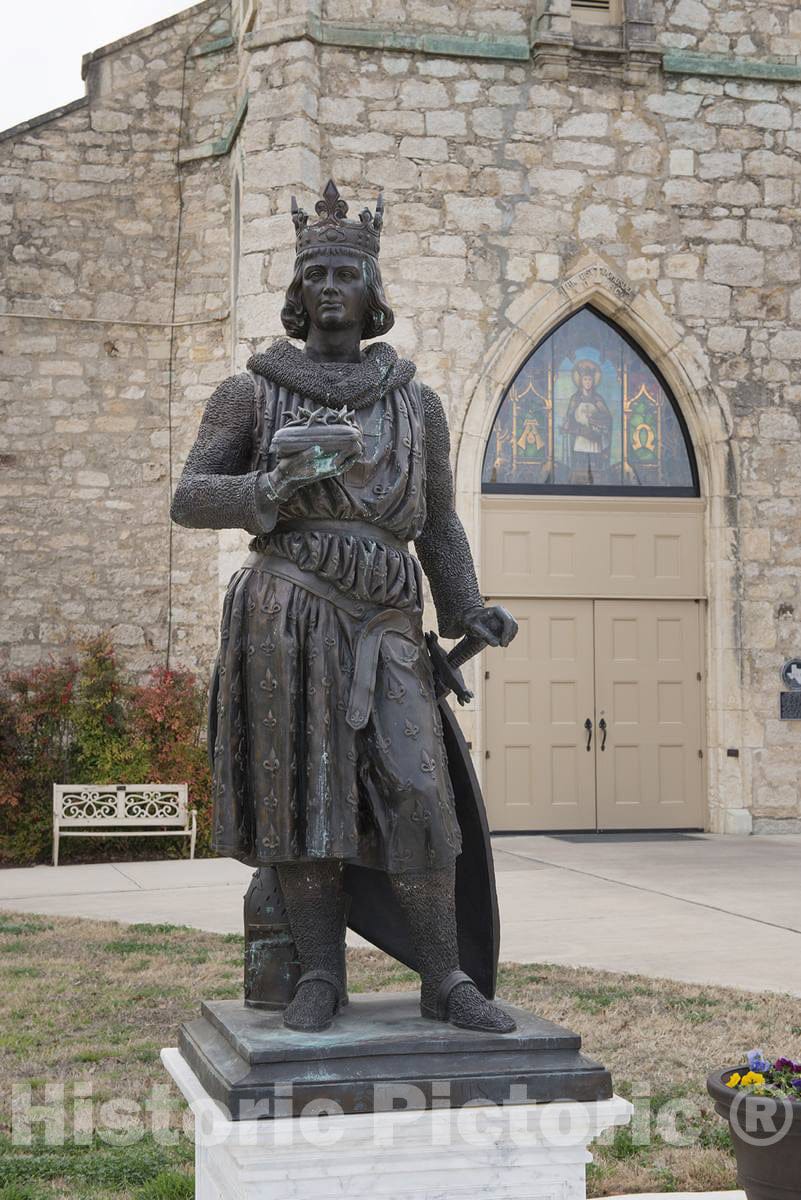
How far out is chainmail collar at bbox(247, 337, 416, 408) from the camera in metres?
3.18

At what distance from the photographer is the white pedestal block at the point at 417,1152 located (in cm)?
265

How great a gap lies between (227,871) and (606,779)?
3893 millimetres

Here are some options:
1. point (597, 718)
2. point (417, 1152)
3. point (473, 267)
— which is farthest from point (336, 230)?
point (597, 718)

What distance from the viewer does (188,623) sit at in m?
13.6

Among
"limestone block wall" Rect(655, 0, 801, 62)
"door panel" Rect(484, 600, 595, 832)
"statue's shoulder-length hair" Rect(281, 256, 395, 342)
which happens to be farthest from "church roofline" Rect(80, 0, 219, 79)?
"statue's shoulder-length hair" Rect(281, 256, 395, 342)

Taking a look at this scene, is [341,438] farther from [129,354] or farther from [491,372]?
[129,354]

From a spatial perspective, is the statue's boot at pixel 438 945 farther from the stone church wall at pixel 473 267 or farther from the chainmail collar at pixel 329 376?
the stone church wall at pixel 473 267

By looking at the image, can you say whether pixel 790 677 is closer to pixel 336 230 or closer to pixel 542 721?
pixel 542 721

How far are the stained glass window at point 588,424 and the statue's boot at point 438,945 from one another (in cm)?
987

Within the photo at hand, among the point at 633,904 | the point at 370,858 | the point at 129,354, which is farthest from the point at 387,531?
the point at 129,354

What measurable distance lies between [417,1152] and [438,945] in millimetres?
452

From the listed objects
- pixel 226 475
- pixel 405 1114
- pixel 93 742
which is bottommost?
pixel 405 1114

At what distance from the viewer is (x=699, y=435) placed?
12812 millimetres

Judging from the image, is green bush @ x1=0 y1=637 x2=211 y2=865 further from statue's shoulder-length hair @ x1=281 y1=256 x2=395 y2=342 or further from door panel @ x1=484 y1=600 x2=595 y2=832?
statue's shoulder-length hair @ x1=281 y1=256 x2=395 y2=342
